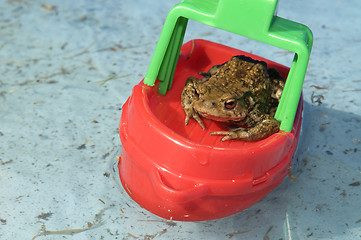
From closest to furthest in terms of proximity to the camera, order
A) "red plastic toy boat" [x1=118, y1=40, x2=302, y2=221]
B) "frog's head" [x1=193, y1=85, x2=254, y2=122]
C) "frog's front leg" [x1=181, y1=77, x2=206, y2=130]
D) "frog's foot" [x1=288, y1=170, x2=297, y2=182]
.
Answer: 1. "red plastic toy boat" [x1=118, y1=40, x2=302, y2=221]
2. "frog's head" [x1=193, y1=85, x2=254, y2=122]
3. "frog's front leg" [x1=181, y1=77, x2=206, y2=130]
4. "frog's foot" [x1=288, y1=170, x2=297, y2=182]

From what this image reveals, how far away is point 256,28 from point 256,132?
0.52 m

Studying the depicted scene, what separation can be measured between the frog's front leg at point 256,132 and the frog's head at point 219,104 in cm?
9

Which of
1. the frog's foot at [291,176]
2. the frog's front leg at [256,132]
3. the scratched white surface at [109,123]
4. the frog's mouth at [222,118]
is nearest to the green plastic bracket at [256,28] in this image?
the frog's front leg at [256,132]

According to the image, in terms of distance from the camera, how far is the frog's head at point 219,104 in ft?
7.77

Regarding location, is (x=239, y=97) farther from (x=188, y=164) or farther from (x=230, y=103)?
(x=188, y=164)

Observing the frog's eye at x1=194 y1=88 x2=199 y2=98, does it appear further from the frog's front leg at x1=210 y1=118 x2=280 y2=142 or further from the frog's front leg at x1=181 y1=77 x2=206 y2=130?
the frog's front leg at x1=210 y1=118 x2=280 y2=142

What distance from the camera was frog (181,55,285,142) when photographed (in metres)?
2.38

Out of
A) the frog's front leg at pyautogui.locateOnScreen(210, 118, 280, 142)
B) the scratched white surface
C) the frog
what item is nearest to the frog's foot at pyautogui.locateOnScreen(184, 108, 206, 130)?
the frog

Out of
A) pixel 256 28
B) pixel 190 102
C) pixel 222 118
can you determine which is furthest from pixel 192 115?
pixel 256 28

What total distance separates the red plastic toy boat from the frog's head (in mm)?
131

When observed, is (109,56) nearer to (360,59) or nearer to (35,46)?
(35,46)

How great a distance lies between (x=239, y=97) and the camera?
8.06 ft

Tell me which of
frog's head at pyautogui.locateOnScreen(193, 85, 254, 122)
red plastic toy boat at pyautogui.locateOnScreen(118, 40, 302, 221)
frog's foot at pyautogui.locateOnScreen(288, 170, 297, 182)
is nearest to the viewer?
red plastic toy boat at pyautogui.locateOnScreen(118, 40, 302, 221)

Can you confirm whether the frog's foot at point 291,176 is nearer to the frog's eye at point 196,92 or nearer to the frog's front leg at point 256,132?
the frog's front leg at point 256,132
